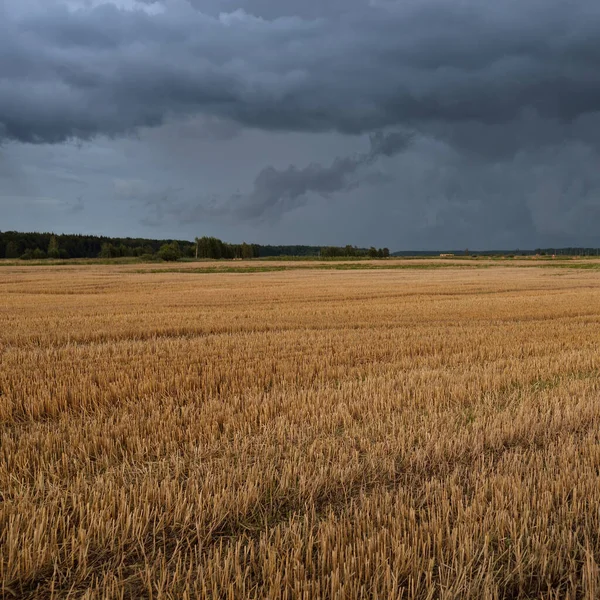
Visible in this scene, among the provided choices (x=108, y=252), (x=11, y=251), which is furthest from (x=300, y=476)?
(x=11, y=251)

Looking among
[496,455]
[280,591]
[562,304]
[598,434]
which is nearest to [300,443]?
[496,455]

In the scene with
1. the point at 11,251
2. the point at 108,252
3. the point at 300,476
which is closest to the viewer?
the point at 300,476

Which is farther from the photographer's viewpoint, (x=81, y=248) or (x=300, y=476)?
(x=81, y=248)

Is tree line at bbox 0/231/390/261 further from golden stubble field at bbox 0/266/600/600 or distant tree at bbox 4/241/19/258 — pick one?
golden stubble field at bbox 0/266/600/600

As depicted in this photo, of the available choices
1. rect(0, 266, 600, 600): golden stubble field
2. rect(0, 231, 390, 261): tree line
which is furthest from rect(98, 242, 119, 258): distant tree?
rect(0, 266, 600, 600): golden stubble field

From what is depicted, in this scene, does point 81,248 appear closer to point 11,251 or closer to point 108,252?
point 11,251

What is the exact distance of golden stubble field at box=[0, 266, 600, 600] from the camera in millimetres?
3131

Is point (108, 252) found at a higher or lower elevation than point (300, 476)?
higher

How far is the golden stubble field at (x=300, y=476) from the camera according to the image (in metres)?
3.13

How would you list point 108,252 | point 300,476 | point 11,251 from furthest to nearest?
point 11,251
point 108,252
point 300,476

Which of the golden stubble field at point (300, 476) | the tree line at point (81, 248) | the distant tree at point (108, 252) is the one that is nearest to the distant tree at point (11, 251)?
the tree line at point (81, 248)

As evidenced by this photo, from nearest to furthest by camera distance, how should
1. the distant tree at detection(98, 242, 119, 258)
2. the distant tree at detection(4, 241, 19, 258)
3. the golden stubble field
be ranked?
the golden stubble field < the distant tree at detection(98, 242, 119, 258) < the distant tree at detection(4, 241, 19, 258)

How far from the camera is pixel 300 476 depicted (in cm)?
432

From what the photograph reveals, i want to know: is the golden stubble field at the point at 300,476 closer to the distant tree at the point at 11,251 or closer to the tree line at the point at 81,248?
the tree line at the point at 81,248
